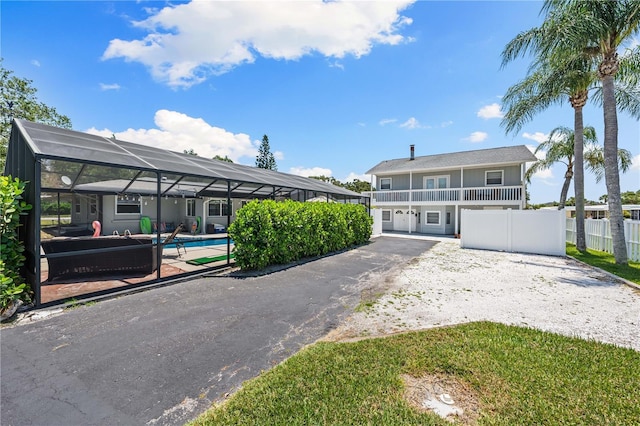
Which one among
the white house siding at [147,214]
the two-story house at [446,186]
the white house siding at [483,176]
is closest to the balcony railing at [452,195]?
the two-story house at [446,186]

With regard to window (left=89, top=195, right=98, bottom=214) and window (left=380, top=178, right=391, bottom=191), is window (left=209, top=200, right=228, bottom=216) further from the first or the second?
window (left=380, top=178, right=391, bottom=191)

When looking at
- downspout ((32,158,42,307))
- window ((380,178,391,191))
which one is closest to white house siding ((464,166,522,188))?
window ((380,178,391,191))

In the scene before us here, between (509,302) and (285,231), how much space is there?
19.1ft

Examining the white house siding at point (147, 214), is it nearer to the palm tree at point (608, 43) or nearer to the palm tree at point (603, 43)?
the palm tree at point (603, 43)

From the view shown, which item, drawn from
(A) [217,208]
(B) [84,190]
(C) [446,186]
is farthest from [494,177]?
(B) [84,190]

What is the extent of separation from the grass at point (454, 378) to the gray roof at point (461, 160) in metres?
17.4

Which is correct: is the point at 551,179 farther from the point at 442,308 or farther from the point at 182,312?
the point at 182,312

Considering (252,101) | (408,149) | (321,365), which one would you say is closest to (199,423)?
(321,365)

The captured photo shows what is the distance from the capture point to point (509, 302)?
17.4ft

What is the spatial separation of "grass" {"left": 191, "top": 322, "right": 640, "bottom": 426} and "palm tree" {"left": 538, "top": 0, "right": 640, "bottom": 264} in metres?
8.52

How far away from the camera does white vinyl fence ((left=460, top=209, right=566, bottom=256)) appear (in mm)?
11078

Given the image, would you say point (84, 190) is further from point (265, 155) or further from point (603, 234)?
point (265, 155)

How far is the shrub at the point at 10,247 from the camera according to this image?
4.14 m

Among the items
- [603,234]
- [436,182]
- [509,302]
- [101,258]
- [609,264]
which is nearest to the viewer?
[509,302]
